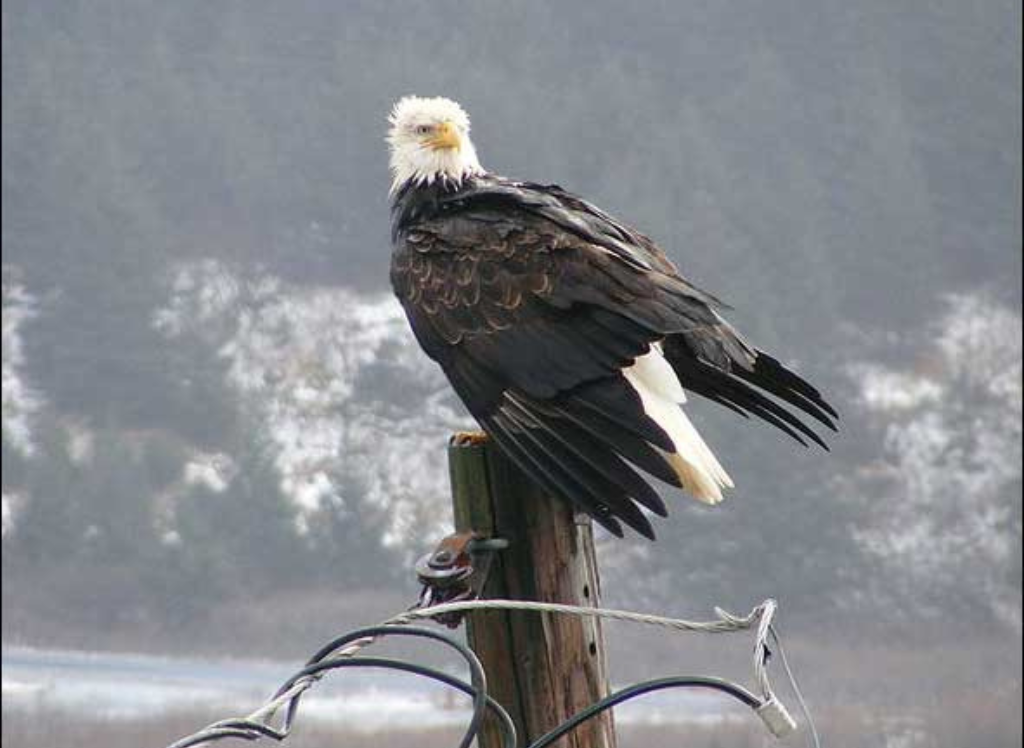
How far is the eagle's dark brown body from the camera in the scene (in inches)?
161

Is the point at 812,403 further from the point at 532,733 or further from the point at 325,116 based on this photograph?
the point at 325,116

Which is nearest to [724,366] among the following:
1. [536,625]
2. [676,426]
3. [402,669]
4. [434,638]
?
[676,426]

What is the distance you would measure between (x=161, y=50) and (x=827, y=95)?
6830 millimetres

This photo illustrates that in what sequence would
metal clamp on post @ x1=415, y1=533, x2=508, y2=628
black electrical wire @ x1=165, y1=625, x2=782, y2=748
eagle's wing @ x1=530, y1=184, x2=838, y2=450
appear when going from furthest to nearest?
1. eagle's wing @ x1=530, y1=184, x2=838, y2=450
2. metal clamp on post @ x1=415, y1=533, x2=508, y2=628
3. black electrical wire @ x1=165, y1=625, x2=782, y2=748

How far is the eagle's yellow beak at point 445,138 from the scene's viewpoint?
Result: 5734 millimetres

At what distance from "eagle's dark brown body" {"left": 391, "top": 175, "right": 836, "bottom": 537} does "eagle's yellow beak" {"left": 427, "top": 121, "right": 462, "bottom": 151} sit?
0.27 metres

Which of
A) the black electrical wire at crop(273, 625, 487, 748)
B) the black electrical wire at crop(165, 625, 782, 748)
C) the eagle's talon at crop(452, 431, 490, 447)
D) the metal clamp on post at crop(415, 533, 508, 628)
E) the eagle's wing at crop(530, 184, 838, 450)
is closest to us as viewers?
the black electrical wire at crop(165, 625, 782, 748)

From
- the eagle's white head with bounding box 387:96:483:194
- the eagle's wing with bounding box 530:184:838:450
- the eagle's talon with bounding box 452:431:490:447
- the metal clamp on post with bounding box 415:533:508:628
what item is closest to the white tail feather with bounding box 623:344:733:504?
the eagle's wing with bounding box 530:184:838:450

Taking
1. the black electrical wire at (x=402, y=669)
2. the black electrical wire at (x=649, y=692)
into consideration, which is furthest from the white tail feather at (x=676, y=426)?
the black electrical wire at (x=402, y=669)

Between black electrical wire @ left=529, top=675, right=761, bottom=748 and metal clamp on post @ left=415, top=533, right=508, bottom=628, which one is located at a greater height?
metal clamp on post @ left=415, top=533, right=508, bottom=628

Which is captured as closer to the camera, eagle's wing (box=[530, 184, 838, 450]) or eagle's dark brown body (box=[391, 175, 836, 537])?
eagle's dark brown body (box=[391, 175, 836, 537])

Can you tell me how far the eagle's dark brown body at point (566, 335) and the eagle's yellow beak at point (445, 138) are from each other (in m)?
0.27

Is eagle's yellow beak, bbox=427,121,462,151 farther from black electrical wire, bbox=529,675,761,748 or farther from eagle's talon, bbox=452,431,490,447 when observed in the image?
black electrical wire, bbox=529,675,761,748

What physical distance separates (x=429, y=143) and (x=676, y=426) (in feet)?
6.41
